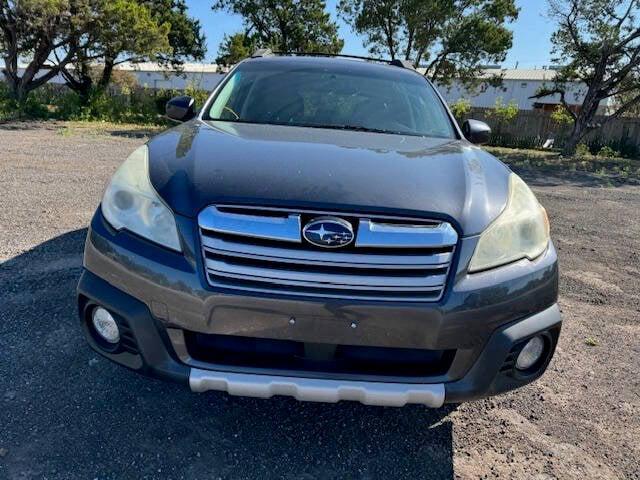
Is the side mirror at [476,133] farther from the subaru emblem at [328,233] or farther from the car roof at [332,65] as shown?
the subaru emblem at [328,233]

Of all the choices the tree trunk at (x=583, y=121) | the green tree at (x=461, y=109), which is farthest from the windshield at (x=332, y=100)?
the green tree at (x=461, y=109)

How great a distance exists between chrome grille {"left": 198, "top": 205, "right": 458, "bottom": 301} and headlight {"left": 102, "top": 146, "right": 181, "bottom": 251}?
0.16 metres

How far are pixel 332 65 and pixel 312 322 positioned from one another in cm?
249

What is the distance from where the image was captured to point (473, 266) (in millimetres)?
1864

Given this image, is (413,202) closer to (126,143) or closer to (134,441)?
(134,441)

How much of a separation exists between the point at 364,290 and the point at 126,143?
11.7m

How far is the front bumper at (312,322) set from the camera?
1.79 m

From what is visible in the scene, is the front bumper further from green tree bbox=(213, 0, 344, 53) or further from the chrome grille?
green tree bbox=(213, 0, 344, 53)

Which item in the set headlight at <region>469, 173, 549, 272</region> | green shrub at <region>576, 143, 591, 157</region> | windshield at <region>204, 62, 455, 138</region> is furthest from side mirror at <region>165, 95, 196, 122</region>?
green shrub at <region>576, 143, 591, 157</region>

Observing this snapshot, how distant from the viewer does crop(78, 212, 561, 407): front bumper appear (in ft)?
5.89

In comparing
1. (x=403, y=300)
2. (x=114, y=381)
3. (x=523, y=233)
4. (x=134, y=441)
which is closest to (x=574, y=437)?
(x=523, y=233)

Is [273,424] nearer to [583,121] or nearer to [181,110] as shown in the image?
[181,110]

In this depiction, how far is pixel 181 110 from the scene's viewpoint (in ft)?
10.9

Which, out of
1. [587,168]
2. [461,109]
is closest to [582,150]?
[587,168]
